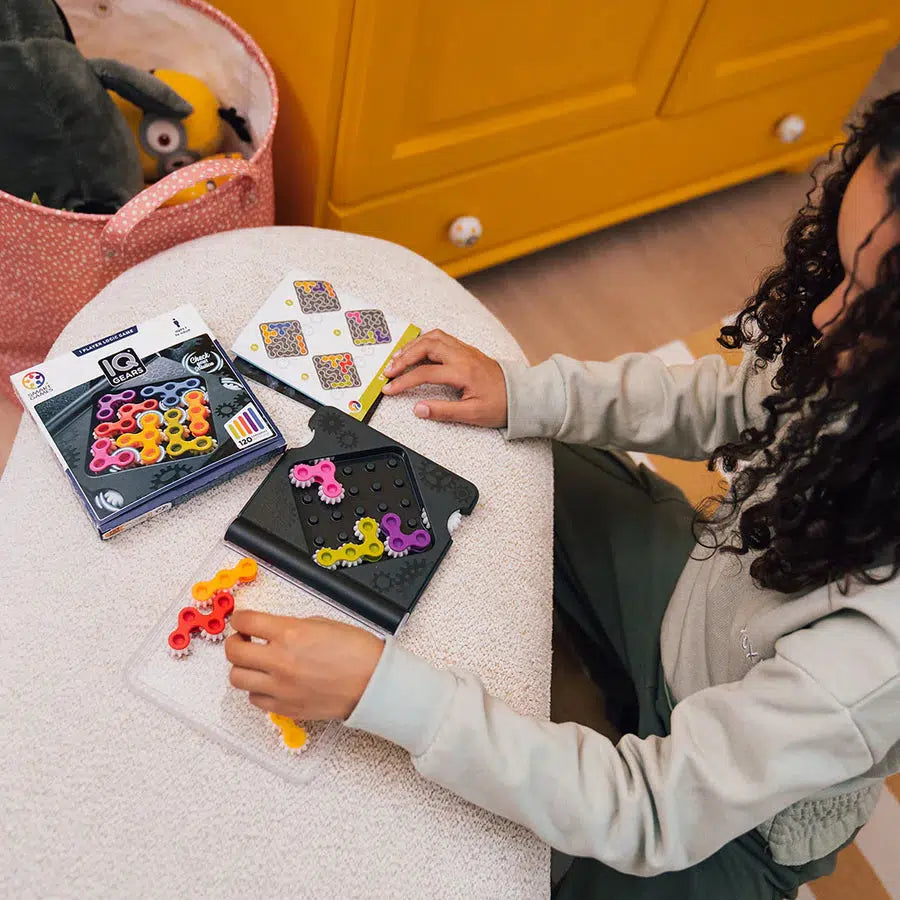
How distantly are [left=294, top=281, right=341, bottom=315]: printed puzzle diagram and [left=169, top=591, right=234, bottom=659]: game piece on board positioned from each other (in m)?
0.28

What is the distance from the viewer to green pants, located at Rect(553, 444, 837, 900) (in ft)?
2.72

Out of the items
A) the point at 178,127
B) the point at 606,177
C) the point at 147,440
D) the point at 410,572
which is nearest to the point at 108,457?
the point at 147,440

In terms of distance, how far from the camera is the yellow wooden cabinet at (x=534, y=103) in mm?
946

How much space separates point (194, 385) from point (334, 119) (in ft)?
1.45

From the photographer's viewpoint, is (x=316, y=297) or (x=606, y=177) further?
(x=606, y=177)

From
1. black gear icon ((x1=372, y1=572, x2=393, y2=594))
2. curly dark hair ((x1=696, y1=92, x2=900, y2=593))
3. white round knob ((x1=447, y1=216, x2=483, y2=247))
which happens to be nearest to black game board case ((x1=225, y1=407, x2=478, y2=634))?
black gear icon ((x1=372, y1=572, x2=393, y2=594))

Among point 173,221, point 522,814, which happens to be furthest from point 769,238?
point 522,814

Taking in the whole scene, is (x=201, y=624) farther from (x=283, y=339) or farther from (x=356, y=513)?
(x=283, y=339)

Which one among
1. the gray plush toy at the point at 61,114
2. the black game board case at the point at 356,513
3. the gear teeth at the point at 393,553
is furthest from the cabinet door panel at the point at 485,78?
the gear teeth at the point at 393,553

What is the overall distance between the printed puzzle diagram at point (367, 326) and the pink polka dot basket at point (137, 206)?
19cm

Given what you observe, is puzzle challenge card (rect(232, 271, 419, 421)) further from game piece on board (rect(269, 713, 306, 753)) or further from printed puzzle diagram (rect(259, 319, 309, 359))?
game piece on board (rect(269, 713, 306, 753))

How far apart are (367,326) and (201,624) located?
310 mm

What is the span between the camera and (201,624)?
578 millimetres

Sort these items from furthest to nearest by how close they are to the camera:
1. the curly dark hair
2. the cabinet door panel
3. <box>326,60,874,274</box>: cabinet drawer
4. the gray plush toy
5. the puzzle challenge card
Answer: <box>326,60,874,274</box>: cabinet drawer → the cabinet door panel → the gray plush toy → the puzzle challenge card → the curly dark hair
